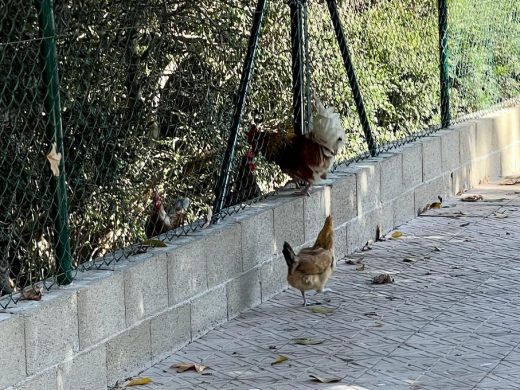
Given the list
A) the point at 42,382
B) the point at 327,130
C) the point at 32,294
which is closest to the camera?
the point at 42,382

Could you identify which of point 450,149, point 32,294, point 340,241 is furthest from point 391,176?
point 32,294

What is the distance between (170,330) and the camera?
22.4 ft

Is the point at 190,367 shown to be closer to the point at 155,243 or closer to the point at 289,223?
the point at 155,243

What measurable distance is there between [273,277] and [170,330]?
144 centimetres

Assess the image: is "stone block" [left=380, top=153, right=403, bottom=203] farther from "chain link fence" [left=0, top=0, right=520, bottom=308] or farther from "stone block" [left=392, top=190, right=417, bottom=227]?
"chain link fence" [left=0, top=0, right=520, bottom=308]

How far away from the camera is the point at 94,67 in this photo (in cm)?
730

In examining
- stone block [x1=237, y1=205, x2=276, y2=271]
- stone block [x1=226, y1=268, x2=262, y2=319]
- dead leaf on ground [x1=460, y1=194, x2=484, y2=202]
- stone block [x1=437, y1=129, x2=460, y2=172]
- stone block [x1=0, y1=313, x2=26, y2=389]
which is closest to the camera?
stone block [x1=0, y1=313, x2=26, y2=389]

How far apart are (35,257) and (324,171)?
2633mm

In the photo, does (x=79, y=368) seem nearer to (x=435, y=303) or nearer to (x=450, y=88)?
(x=435, y=303)

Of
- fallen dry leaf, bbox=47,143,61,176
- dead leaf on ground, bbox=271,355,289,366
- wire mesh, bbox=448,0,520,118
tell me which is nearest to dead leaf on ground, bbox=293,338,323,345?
dead leaf on ground, bbox=271,355,289,366

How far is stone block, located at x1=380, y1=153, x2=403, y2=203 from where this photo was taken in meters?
10.0

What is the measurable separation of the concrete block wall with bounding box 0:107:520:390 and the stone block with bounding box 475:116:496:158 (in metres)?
1.55

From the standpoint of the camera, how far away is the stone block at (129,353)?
247 inches

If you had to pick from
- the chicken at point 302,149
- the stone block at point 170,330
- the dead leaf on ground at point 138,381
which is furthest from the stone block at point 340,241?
the dead leaf on ground at point 138,381
